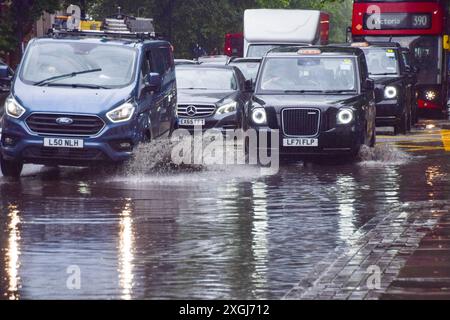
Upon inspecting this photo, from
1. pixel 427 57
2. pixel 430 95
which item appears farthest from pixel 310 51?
pixel 430 95

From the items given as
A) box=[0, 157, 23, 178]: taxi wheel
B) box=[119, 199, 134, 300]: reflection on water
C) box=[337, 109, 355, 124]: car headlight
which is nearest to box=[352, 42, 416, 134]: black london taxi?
box=[337, 109, 355, 124]: car headlight

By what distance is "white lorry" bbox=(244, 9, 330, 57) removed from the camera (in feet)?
140

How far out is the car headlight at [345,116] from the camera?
21234mm

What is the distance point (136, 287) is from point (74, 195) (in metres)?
6.85

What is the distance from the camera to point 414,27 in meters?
38.1

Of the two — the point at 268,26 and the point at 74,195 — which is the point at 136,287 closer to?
the point at 74,195

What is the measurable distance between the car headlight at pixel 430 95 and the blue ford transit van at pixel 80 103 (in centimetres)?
1952

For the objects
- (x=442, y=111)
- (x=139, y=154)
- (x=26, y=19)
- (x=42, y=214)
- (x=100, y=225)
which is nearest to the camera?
(x=100, y=225)

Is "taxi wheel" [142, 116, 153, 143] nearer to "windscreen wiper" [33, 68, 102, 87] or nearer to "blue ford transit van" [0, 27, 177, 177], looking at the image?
"blue ford transit van" [0, 27, 177, 177]

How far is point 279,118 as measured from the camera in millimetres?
21297

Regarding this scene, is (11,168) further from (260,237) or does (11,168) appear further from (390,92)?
(390,92)

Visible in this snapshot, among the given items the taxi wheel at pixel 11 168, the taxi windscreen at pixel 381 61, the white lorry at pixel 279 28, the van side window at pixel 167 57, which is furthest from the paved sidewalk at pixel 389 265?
the white lorry at pixel 279 28

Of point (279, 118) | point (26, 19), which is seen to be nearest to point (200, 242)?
point (279, 118)
